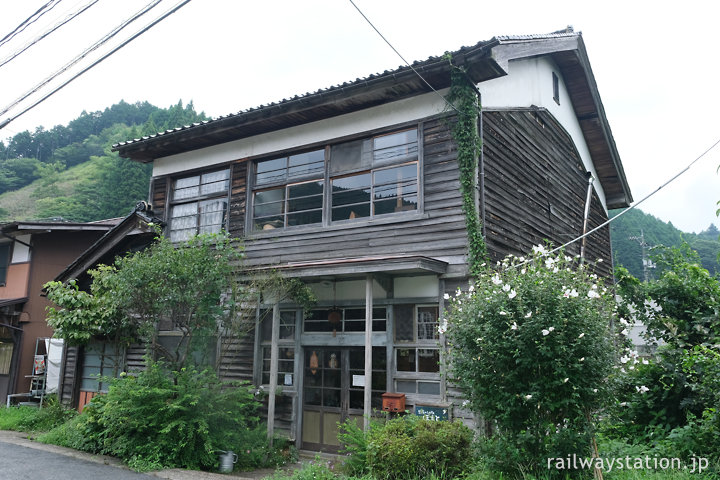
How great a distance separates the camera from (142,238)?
1340cm

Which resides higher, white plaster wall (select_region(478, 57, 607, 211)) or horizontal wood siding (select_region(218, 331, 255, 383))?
white plaster wall (select_region(478, 57, 607, 211))

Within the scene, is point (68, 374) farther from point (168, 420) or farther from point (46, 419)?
point (168, 420)

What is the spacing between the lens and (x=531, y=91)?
1153 centimetres

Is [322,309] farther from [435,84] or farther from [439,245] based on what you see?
[435,84]

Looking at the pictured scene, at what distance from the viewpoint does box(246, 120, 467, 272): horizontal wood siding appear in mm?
8898

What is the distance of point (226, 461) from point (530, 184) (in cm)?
768

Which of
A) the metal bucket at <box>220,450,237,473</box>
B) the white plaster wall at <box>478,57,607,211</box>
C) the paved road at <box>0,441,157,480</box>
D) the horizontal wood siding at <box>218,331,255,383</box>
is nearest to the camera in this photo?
the paved road at <box>0,441,157,480</box>

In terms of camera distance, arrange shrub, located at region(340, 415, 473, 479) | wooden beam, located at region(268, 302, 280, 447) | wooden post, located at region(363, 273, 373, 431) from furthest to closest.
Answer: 1. wooden beam, located at region(268, 302, 280, 447)
2. wooden post, located at region(363, 273, 373, 431)
3. shrub, located at region(340, 415, 473, 479)

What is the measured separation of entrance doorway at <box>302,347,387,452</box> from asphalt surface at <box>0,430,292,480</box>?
1241mm

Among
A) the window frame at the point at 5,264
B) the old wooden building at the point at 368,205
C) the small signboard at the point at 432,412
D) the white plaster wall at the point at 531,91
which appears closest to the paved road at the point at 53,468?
the old wooden building at the point at 368,205

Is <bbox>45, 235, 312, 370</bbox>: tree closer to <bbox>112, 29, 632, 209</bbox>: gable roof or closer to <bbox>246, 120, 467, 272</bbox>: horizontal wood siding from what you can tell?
<bbox>246, 120, 467, 272</bbox>: horizontal wood siding

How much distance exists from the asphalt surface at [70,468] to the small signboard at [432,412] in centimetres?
257

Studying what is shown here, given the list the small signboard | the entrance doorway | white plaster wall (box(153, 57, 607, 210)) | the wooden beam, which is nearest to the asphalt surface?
the wooden beam

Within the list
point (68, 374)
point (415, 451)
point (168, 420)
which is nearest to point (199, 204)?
point (168, 420)
